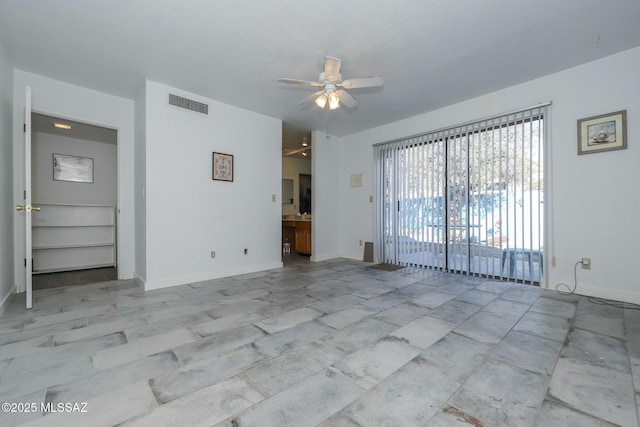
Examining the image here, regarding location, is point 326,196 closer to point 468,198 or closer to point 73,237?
point 468,198

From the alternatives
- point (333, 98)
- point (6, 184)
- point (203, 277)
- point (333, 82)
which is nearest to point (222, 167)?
point (203, 277)

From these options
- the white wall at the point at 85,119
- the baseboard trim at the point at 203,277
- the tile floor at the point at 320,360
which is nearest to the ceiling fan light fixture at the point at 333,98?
the tile floor at the point at 320,360

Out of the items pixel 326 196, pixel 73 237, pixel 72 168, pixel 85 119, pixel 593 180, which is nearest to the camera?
pixel 593 180

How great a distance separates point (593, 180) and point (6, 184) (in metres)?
6.97

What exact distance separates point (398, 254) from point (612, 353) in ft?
11.3

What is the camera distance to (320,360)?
1.90m

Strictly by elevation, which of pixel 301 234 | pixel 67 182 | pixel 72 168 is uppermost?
pixel 72 168

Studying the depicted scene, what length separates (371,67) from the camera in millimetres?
3271

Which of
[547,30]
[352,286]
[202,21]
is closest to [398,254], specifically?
[352,286]

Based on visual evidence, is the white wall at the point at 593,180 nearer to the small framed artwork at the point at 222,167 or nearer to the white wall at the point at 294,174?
the small framed artwork at the point at 222,167

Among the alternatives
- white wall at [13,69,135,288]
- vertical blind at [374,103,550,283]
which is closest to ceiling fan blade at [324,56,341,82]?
vertical blind at [374,103,550,283]

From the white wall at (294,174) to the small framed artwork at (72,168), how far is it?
465cm

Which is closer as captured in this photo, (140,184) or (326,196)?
(140,184)

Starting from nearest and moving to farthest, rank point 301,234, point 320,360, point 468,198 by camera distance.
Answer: point 320,360, point 468,198, point 301,234
